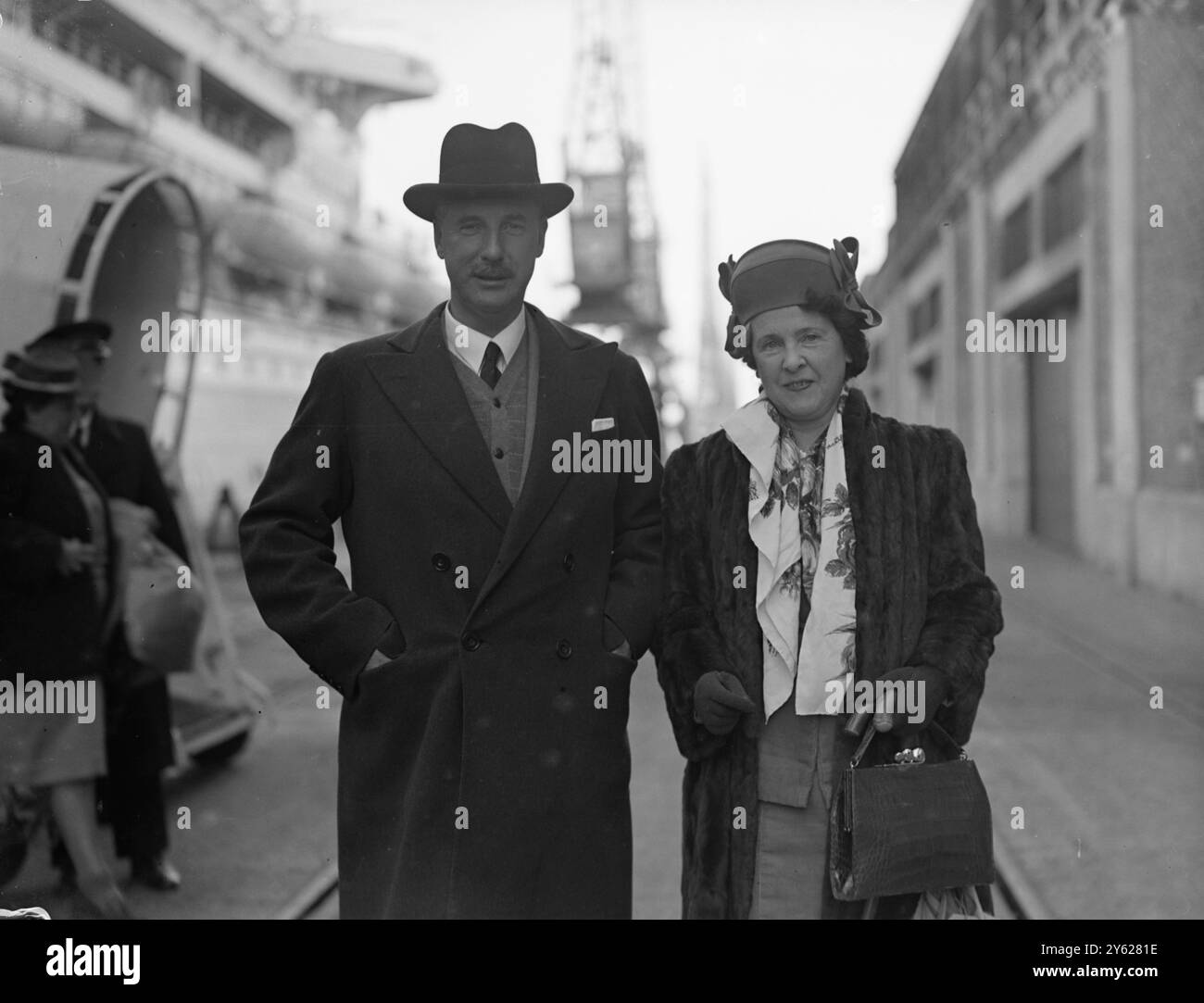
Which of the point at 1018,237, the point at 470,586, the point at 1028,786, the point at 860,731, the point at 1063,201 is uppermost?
the point at 1063,201

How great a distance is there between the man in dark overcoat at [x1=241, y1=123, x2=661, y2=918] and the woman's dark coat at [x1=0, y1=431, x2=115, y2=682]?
1505 mm

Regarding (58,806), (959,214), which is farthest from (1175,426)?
(58,806)

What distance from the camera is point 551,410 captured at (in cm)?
246

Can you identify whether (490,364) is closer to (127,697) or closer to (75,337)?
(75,337)

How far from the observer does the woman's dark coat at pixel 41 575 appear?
3545 millimetres

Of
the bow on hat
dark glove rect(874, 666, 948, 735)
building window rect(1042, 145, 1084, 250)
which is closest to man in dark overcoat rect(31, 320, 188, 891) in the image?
the bow on hat

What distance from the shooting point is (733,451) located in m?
2.48

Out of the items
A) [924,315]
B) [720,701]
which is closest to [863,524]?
[720,701]

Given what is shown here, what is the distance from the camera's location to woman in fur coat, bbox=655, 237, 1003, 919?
7.58 ft

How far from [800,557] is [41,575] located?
2394 mm

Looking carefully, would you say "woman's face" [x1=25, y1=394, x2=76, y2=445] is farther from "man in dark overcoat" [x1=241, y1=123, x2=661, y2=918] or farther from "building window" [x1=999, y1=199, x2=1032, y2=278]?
"building window" [x1=999, y1=199, x2=1032, y2=278]

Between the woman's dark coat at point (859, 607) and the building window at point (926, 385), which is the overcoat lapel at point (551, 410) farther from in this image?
the building window at point (926, 385)

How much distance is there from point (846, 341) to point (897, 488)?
1.01 ft
